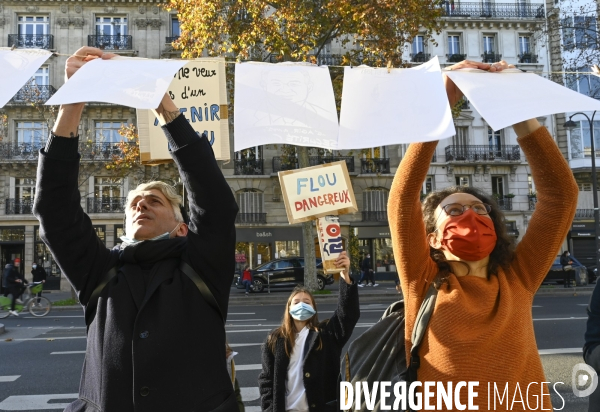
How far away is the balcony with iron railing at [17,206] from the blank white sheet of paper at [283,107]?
31.1 m

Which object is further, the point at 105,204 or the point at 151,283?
the point at 105,204

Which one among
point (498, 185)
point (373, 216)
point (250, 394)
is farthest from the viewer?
point (498, 185)

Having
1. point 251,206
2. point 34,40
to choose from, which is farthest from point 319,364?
point 34,40

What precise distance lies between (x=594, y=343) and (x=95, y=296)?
6.86ft

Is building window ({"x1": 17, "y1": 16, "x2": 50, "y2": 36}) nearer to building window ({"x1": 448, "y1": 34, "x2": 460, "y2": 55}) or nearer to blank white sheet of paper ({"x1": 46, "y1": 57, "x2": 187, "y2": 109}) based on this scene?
building window ({"x1": 448, "y1": 34, "x2": 460, "y2": 55})

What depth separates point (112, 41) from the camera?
3142cm

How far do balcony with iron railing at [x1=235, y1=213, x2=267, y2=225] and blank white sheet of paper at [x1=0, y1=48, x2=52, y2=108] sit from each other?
2973 cm

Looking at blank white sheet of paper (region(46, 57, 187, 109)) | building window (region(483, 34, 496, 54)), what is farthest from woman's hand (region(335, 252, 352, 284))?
building window (region(483, 34, 496, 54))

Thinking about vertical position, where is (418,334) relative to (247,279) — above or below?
above

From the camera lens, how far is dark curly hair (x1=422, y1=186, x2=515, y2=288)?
2.39 meters

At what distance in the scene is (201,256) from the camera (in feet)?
7.11

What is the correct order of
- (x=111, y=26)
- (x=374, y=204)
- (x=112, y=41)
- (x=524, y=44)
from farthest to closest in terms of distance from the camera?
1. (x=524, y=44)
2. (x=374, y=204)
3. (x=111, y=26)
4. (x=112, y=41)

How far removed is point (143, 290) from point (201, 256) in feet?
0.82

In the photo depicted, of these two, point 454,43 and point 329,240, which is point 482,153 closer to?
point 454,43
